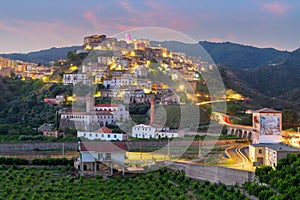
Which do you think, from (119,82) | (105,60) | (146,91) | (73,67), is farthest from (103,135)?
(105,60)

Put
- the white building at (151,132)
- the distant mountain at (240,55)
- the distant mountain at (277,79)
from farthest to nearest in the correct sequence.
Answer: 1. the distant mountain at (240,55)
2. the distant mountain at (277,79)
3. the white building at (151,132)

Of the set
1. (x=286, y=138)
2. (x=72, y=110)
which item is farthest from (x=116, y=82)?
(x=286, y=138)

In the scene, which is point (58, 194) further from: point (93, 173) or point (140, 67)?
point (140, 67)

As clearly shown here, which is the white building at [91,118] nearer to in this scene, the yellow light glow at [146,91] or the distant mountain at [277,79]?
the yellow light glow at [146,91]

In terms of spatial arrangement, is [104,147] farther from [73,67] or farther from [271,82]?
[271,82]

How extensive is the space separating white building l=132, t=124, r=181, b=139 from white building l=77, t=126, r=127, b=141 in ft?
4.55

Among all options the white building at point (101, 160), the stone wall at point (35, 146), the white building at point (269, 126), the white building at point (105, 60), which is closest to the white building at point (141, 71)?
the white building at point (105, 60)

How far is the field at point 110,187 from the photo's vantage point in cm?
1426

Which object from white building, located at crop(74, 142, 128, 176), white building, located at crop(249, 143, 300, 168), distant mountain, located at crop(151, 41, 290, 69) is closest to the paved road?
white building, located at crop(249, 143, 300, 168)

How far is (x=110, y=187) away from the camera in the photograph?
1581 cm

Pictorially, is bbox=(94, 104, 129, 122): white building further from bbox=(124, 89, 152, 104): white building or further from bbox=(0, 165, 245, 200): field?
bbox=(0, 165, 245, 200): field

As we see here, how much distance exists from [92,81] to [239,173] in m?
31.5

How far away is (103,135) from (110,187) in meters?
12.7

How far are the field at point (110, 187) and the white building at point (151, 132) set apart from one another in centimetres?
1064
